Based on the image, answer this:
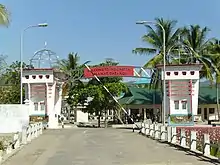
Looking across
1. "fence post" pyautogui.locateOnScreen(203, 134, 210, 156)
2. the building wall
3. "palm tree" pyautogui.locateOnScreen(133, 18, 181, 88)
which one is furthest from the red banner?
"fence post" pyautogui.locateOnScreen(203, 134, 210, 156)

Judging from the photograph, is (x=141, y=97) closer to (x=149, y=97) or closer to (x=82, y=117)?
(x=149, y=97)

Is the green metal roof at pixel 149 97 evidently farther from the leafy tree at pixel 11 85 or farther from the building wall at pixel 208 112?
the leafy tree at pixel 11 85

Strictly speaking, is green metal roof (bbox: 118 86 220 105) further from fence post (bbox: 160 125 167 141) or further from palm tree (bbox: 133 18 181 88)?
fence post (bbox: 160 125 167 141)

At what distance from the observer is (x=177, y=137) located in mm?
26234

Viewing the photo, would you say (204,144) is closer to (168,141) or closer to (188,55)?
(168,141)

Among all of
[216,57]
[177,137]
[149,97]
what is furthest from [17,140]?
[149,97]

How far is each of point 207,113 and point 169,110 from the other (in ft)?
70.2

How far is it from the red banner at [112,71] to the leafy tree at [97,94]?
6.89 meters

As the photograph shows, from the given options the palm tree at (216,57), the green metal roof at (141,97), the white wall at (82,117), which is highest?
the palm tree at (216,57)

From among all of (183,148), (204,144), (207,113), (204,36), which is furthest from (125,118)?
(204,144)

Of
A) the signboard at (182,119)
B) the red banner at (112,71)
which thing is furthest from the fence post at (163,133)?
the red banner at (112,71)

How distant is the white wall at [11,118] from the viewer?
1328 inches

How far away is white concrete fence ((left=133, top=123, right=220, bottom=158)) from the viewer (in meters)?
18.4

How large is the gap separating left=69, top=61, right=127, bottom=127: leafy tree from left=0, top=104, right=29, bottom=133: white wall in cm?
2251
